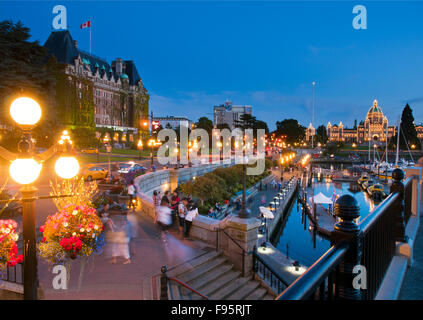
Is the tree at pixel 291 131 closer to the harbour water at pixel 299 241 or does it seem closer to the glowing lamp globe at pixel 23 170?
the harbour water at pixel 299 241

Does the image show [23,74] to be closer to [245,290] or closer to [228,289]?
Result: [228,289]

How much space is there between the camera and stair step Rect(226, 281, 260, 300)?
1007cm

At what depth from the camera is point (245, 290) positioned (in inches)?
413

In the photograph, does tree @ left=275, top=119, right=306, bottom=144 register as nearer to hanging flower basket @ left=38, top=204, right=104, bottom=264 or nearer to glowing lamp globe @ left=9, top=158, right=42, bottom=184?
hanging flower basket @ left=38, top=204, right=104, bottom=264

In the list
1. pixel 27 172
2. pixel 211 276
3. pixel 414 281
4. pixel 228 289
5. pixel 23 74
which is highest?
pixel 23 74

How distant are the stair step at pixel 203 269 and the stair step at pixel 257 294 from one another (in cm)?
164

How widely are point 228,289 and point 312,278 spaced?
948 centimetres

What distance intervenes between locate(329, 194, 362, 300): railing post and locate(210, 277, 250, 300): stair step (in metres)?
8.16

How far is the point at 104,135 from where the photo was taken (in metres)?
74.5

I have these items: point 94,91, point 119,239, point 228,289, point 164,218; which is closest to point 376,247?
point 228,289

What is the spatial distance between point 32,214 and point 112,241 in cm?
823
